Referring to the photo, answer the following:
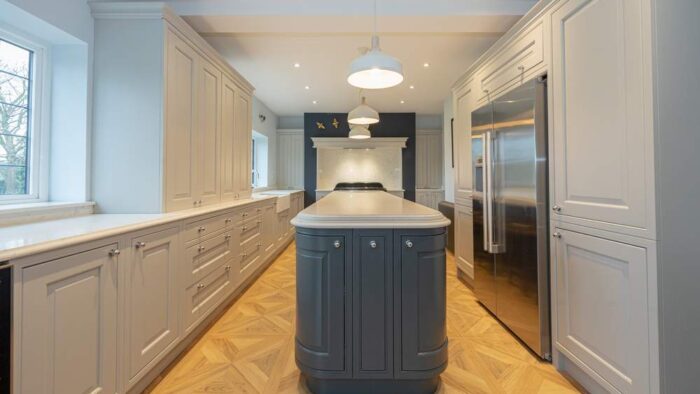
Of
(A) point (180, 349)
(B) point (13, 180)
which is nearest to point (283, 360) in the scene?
(A) point (180, 349)

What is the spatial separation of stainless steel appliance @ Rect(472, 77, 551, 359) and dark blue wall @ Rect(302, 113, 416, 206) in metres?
4.26

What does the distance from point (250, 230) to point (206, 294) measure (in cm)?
107

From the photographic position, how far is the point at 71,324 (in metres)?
1.21

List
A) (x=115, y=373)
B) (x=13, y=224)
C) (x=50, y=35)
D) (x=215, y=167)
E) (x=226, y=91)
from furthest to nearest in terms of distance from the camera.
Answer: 1. (x=226, y=91)
2. (x=215, y=167)
3. (x=50, y=35)
4. (x=13, y=224)
5. (x=115, y=373)

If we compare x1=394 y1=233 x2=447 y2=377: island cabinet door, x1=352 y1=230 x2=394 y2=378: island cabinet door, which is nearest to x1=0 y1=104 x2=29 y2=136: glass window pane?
x1=352 y1=230 x2=394 y2=378: island cabinet door

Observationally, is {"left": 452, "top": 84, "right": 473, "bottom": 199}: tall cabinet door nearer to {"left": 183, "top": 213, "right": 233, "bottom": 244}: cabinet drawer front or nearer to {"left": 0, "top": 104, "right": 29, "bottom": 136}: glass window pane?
{"left": 183, "top": 213, "right": 233, "bottom": 244}: cabinet drawer front

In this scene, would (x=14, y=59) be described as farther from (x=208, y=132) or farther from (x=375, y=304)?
A: (x=375, y=304)

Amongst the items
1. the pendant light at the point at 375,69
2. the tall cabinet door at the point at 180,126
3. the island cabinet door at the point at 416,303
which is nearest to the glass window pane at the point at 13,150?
the tall cabinet door at the point at 180,126

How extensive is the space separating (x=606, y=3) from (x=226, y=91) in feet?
9.71

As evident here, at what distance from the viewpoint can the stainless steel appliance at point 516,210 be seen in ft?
6.30

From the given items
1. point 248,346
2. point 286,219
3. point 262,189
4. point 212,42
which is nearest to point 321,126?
point 262,189

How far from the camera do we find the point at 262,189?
6.07 meters

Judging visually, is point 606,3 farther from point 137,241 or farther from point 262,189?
point 262,189

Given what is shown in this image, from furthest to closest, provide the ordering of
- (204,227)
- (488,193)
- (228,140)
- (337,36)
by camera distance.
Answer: (337,36)
(228,140)
(488,193)
(204,227)
